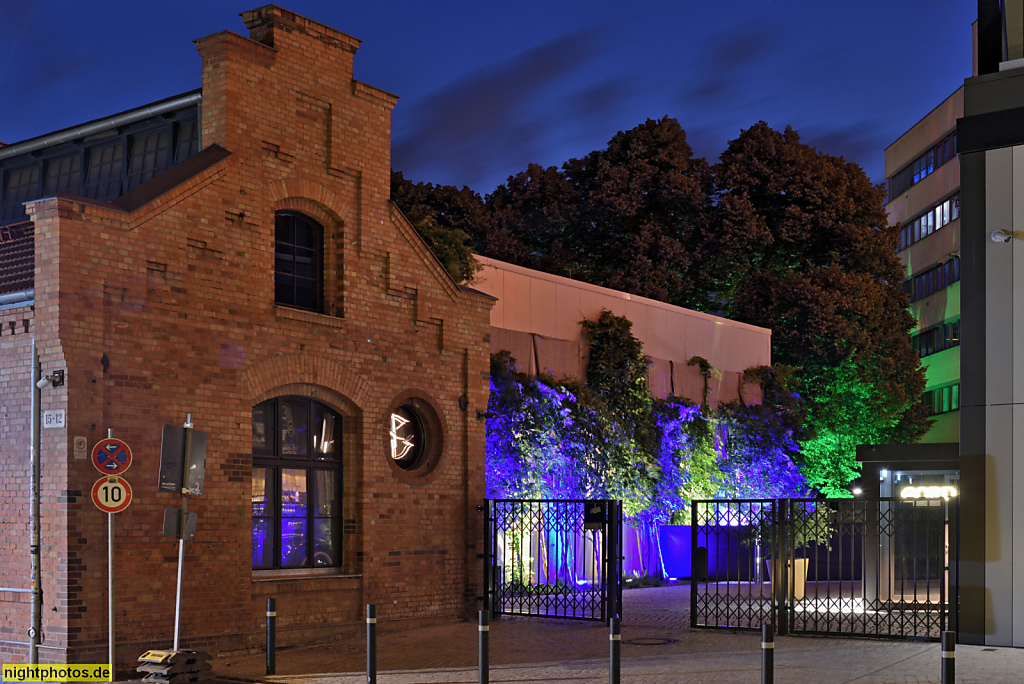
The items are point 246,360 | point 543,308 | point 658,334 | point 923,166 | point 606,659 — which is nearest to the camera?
point 606,659

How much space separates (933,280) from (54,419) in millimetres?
47216

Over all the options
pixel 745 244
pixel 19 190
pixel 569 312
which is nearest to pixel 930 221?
pixel 745 244

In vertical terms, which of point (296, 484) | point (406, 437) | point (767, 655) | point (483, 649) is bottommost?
point (483, 649)

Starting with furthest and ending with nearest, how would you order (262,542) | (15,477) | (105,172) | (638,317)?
(638,317) → (105,172) → (262,542) → (15,477)

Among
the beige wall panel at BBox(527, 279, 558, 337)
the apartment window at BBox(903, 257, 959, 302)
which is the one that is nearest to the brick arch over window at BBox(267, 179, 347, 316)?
the beige wall panel at BBox(527, 279, 558, 337)

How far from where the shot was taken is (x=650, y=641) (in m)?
16.3

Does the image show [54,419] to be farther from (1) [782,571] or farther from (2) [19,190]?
(1) [782,571]

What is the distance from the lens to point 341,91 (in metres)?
17.3

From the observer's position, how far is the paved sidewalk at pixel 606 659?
12516mm

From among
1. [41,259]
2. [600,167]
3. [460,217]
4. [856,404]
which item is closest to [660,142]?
[600,167]

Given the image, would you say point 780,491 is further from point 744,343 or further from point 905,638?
point 905,638

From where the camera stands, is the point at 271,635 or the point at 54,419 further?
the point at 54,419

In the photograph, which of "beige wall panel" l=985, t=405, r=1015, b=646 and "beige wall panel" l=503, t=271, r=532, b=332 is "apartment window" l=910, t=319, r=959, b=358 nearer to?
"beige wall panel" l=503, t=271, r=532, b=332

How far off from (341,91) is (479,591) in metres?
8.39
